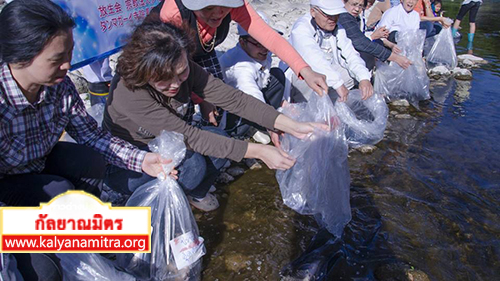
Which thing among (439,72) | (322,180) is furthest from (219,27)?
(439,72)

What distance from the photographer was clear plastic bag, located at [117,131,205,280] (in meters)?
1.53

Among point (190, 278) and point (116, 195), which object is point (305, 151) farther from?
point (116, 195)

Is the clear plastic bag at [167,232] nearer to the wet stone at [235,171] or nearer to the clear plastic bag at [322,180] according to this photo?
the clear plastic bag at [322,180]

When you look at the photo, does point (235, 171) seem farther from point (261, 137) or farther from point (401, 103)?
point (401, 103)

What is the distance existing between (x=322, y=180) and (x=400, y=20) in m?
3.33

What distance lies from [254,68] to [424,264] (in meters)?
1.66

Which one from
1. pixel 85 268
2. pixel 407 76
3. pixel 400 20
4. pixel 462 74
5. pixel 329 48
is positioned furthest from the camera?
pixel 462 74

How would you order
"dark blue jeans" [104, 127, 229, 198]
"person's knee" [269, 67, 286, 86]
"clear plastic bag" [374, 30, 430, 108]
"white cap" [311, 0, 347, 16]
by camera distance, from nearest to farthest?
"dark blue jeans" [104, 127, 229, 198] → "white cap" [311, 0, 347, 16] → "person's knee" [269, 67, 286, 86] → "clear plastic bag" [374, 30, 430, 108]

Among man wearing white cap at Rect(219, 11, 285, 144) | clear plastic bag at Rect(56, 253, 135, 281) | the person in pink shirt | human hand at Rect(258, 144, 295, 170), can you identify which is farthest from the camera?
man wearing white cap at Rect(219, 11, 285, 144)

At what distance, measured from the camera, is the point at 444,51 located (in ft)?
16.0

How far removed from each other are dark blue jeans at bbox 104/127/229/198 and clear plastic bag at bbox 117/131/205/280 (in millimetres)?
298

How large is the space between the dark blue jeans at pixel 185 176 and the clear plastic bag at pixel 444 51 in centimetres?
422

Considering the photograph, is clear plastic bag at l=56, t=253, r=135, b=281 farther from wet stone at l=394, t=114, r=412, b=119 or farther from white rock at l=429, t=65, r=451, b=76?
white rock at l=429, t=65, r=451, b=76

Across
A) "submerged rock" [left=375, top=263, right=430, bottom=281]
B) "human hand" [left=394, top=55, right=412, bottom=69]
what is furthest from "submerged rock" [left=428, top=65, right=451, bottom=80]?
"submerged rock" [left=375, top=263, right=430, bottom=281]
